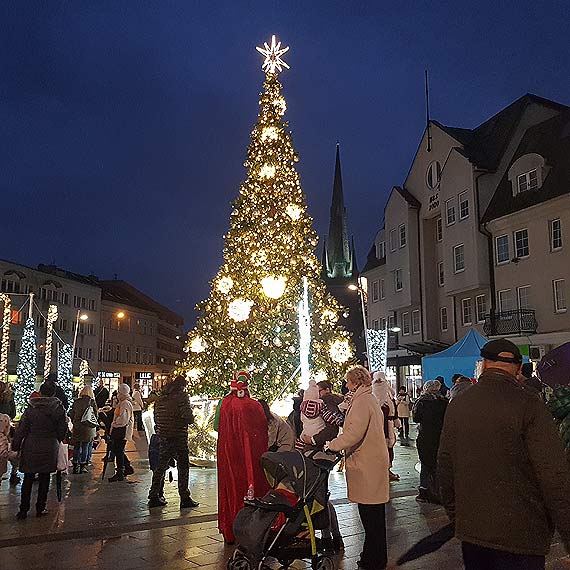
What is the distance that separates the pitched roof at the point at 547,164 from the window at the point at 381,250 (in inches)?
525

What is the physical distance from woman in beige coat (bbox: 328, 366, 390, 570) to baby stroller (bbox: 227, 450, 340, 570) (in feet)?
1.35

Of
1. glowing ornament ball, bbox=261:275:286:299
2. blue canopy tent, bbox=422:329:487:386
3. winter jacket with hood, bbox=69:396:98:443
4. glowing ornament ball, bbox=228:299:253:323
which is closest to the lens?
winter jacket with hood, bbox=69:396:98:443

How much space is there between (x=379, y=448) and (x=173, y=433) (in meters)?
4.02

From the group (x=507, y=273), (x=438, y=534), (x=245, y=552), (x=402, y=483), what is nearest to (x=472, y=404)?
(x=245, y=552)

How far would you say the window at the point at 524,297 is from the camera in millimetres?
31359

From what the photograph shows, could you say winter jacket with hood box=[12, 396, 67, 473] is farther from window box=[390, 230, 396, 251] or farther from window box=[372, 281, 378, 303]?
window box=[372, 281, 378, 303]

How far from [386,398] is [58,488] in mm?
6160

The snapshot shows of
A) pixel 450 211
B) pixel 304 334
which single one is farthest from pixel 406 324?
pixel 304 334

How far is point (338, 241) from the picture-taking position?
10325 cm

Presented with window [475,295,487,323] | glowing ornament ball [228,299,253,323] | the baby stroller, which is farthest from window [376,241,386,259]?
the baby stroller

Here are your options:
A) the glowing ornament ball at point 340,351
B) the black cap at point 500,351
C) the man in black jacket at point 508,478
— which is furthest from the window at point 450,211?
the man in black jacket at point 508,478

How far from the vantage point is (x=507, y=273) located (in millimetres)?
32500

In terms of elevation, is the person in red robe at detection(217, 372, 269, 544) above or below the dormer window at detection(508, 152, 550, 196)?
below

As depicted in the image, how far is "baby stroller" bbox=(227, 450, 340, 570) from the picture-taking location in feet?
17.9
